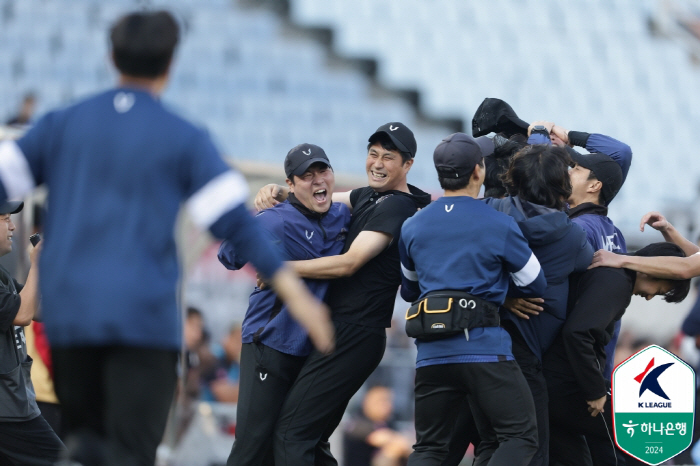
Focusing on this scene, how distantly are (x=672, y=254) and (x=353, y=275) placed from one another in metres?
1.67

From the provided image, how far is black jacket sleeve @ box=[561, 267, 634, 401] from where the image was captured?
4645 mm

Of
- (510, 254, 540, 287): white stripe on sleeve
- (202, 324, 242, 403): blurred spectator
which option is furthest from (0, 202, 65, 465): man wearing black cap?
(202, 324, 242, 403): blurred spectator

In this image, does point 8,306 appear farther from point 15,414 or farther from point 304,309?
point 304,309

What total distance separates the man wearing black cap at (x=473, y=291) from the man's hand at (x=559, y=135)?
1.20 m

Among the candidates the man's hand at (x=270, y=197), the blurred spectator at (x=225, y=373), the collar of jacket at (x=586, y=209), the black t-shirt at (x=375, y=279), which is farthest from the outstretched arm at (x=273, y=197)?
the blurred spectator at (x=225, y=373)

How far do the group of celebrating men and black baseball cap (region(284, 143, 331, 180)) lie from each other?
0.04ft

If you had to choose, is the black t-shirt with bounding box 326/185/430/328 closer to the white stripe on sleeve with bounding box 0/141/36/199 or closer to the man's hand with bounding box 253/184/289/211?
the man's hand with bounding box 253/184/289/211

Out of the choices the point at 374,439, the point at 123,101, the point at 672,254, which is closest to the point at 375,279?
the point at 672,254

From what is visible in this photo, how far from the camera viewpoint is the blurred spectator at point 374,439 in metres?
9.23

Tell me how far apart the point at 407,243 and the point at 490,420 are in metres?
0.89

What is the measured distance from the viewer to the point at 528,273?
174 inches

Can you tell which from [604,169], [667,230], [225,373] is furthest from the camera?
[225,373]

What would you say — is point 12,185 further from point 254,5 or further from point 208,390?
point 254,5

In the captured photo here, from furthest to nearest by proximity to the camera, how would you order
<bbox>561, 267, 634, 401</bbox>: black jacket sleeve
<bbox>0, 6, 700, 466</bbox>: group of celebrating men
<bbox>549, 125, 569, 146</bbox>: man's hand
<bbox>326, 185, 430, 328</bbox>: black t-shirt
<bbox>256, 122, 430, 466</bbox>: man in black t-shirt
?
<bbox>549, 125, 569, 146</bbox>: man's hand
<bbox>326, 185, 430, 328</bbox>: black t-shirt
<bbox>256, 122, 430, 466</bbox>: man in black t-shirt
<bbox>561, 267, 634, 401</bbox>: black jacket sleeve
<bbox>0, 6, 700, 466</bbox>: group of celebrating men
